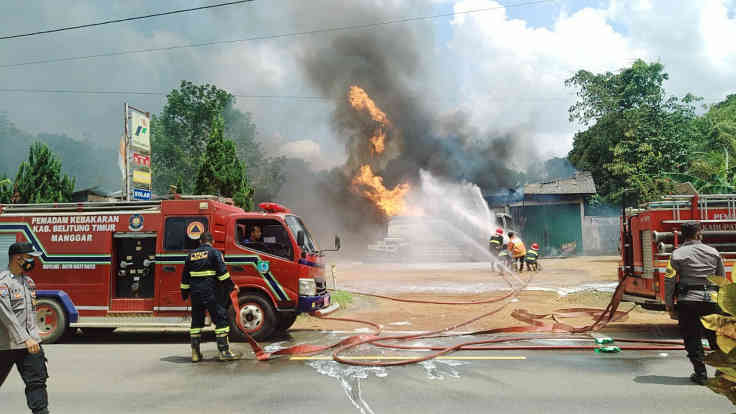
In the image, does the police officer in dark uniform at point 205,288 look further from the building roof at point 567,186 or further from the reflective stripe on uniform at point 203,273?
the building roof at point 567,186

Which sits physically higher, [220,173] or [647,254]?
[220,173]

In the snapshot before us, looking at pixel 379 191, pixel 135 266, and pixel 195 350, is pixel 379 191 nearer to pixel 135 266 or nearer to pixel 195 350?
pixel 135 266

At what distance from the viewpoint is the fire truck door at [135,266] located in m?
8.79

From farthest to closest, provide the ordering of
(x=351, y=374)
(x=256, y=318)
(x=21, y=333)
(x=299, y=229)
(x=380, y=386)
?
(x=299, y=229) → (x=256, y=318) → (x=351, y=374) → (x=380, y=386) → (x=21, y=333)

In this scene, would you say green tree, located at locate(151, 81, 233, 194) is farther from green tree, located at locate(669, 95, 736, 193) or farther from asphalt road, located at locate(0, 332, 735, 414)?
asphalt road, located at locate(0, 332, 735, 414)

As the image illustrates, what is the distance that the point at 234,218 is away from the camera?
8656 mm

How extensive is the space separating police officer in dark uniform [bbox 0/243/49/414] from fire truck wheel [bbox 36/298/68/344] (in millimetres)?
4899

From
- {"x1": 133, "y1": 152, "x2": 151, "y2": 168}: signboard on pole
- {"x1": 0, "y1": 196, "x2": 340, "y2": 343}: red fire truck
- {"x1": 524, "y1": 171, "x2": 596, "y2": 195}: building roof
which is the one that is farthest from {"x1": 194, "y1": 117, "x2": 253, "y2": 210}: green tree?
{"x1": 524, "y1": 171, "x2": 596, "y2": 195}: building roof

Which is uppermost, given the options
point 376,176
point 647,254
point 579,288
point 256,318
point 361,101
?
point 361,101

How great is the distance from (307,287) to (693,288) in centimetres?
526

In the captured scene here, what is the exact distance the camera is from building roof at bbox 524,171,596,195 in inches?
1313

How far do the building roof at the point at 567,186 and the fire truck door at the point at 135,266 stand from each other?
28.5 metres

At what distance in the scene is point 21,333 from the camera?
4051mm

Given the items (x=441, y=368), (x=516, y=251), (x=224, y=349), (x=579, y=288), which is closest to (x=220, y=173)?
(x=516, y=251)
